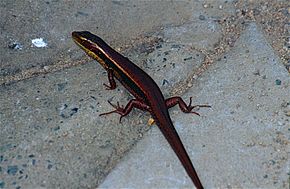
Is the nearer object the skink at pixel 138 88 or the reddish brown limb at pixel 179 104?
the skink at pixel 138 88

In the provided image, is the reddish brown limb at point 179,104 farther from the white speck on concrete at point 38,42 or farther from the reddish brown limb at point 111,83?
the white speck on concrete at point 38,42

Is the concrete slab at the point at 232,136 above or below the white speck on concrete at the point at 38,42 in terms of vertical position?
above

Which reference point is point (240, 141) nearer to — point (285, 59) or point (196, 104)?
point (196, 104)

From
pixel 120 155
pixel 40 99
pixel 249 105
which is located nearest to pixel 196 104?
pixel 249 105

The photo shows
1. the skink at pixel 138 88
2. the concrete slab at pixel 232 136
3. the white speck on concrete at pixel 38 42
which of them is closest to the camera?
the concrete slab at pixel 232 136

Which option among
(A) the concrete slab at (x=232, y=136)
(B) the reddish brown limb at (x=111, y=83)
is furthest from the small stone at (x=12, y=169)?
(B) the reddish brown limb at (x=111, y=83)

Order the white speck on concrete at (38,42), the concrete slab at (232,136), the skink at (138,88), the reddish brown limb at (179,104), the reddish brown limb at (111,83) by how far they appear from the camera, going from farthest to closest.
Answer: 1. the white speck on concrete at (38,42)
2. the reddish brown limb at (111,83)
3. the reddish brown limb at (179,104)
4. the skink at (138,88)
5. the concrete slab at (232,136)

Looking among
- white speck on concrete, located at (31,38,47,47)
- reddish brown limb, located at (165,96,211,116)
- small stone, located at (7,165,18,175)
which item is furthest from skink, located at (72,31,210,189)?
small stone, located at (7,165,18,175)
